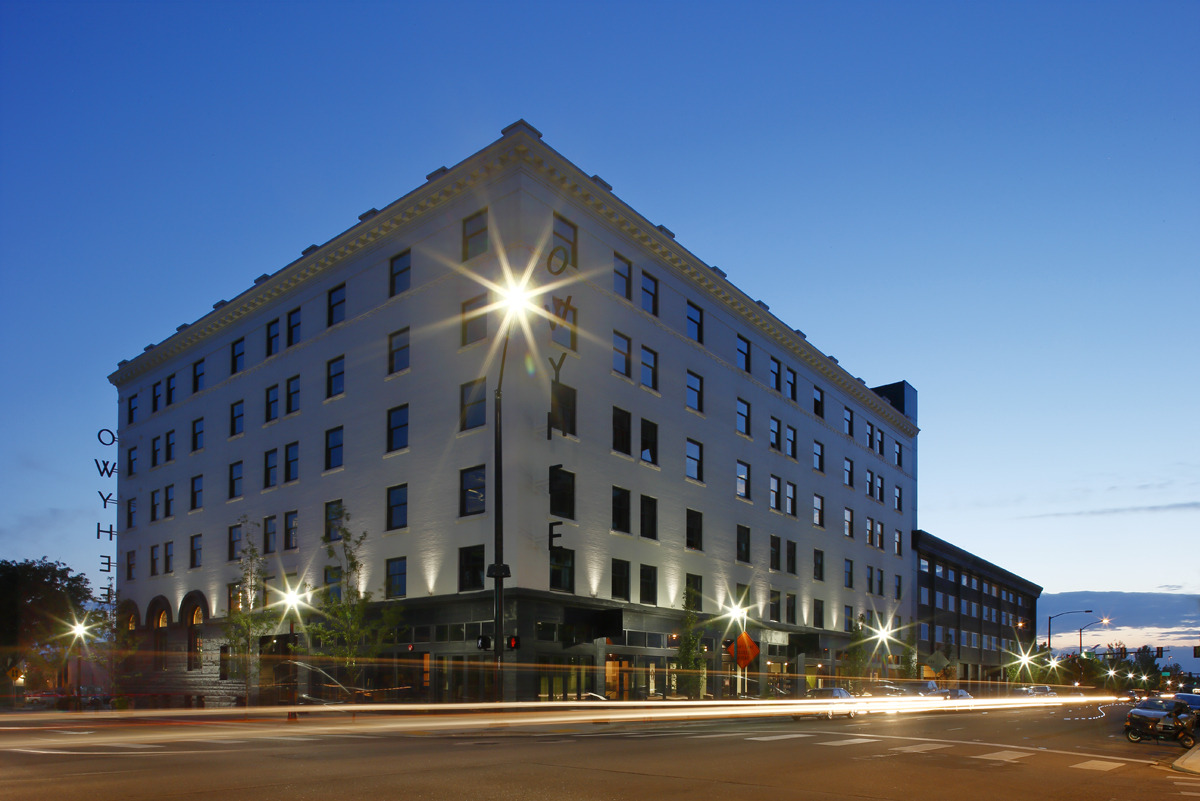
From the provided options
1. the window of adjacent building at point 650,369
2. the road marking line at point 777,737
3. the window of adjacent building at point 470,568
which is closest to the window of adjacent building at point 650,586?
the window of adjacent building at point 650,369

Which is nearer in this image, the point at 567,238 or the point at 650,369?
the point at 567,238

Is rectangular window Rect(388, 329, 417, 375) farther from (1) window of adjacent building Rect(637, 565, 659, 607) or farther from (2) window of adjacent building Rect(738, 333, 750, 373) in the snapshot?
(2) window of adjacent building Rect(738, 333, 750, 373)

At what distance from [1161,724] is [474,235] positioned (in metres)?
28.7

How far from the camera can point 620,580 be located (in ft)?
127

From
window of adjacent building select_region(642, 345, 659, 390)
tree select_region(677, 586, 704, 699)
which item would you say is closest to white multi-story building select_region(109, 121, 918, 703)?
window of adjacent building select_region(642, 345, 659, 390)

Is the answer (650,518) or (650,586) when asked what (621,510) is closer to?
(650,518)

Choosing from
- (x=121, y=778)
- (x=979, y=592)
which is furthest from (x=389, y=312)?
(x=979, y=592)

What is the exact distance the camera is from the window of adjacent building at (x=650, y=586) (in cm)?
4012

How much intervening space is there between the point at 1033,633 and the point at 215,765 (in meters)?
115

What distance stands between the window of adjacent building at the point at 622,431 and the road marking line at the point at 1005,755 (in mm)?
20858

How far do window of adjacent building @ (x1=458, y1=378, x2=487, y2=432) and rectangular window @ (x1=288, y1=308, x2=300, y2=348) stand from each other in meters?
13.7

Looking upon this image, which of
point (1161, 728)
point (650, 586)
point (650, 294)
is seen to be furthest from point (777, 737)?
point (650, 294)

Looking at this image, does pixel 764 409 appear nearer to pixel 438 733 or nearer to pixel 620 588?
pixel 620 588

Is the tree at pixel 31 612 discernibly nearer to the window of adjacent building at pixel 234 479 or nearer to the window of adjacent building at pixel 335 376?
the window of adjacent building at pixel 234 479
